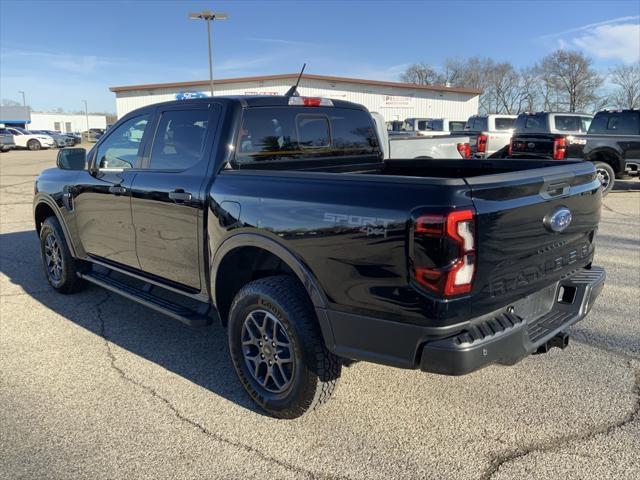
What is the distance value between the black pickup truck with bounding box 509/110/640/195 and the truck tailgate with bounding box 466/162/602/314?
952cm

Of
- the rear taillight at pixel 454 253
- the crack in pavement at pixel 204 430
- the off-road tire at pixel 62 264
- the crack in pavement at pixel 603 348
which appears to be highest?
the rear taillight at pixel 454 253

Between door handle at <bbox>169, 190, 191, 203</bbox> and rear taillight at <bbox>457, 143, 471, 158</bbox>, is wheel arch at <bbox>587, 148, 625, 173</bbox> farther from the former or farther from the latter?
door handle at <bbox>169, 190, 191, 203</bbox>

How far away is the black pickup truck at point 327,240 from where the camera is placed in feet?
7.72

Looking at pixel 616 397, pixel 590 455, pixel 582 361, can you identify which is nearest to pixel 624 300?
pixel 582 361

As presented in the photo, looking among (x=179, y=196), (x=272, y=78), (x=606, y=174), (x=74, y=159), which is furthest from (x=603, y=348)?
(x=272, y=78)

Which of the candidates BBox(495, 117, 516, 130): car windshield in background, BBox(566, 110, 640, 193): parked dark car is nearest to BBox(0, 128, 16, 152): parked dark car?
BBox(495, 117, 516, 130): car windshield in background

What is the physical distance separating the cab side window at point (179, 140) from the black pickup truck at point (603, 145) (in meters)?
9.91

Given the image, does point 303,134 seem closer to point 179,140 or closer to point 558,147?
point 179,140

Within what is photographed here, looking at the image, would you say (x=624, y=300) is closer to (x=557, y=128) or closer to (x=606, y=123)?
(x=606, y=123)

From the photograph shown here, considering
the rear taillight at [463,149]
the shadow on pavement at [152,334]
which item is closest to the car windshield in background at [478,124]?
the rear taillight at [463,149]

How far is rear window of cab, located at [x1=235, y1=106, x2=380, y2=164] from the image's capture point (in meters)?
3.57

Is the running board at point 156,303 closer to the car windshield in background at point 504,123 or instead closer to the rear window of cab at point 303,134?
the rear window of cab at point 303,134

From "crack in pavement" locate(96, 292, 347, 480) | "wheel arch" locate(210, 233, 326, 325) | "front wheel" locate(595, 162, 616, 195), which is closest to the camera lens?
"crack in pavement" locate(96, 292, 347, 480)

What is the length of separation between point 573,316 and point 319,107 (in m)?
2.31
